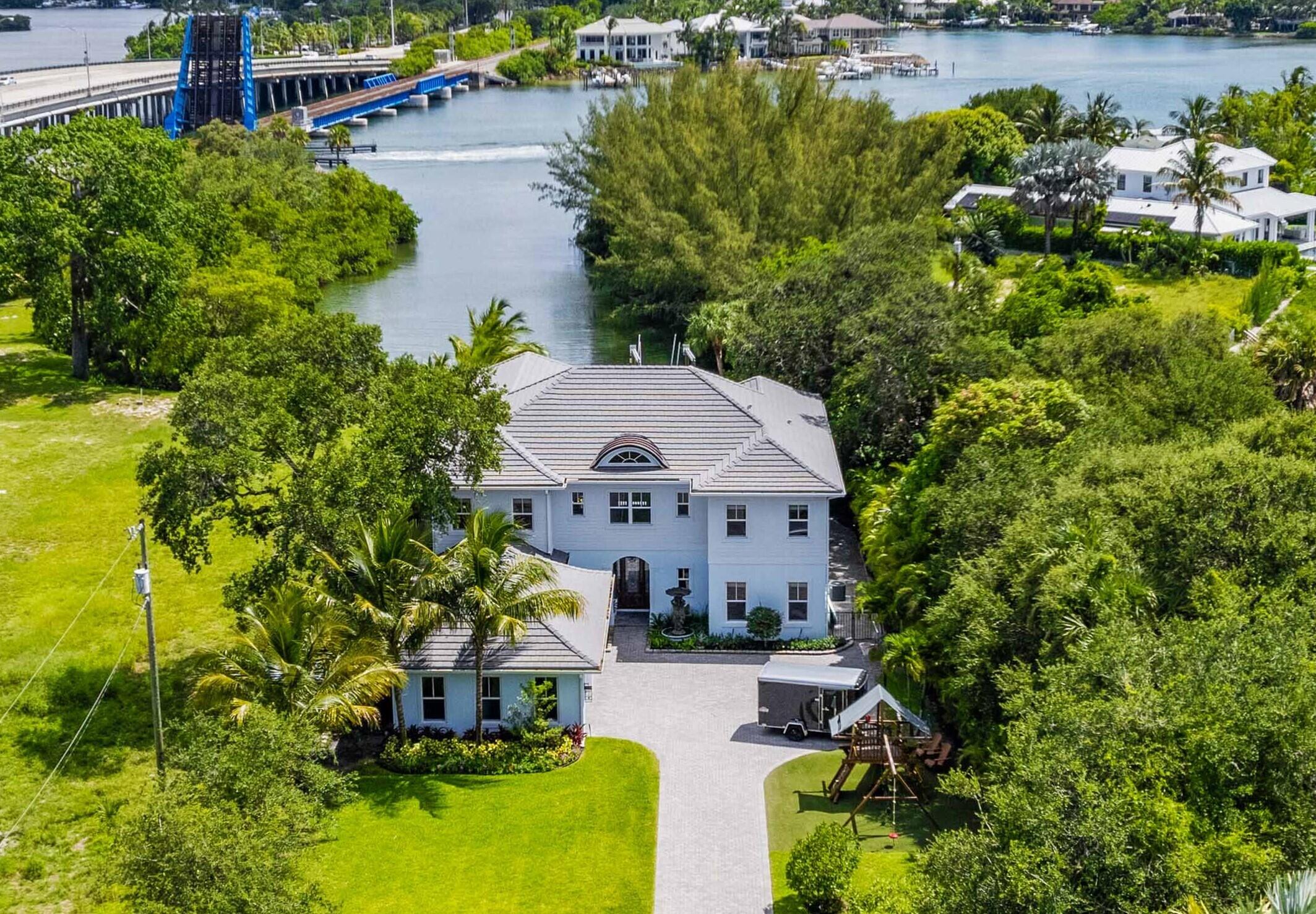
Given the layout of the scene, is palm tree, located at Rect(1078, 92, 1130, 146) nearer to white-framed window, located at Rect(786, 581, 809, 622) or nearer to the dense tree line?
the dense tree line

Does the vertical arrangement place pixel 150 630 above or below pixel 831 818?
above

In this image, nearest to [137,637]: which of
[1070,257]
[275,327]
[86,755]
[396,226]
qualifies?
[86,755]

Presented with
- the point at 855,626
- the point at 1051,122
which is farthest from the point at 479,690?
the point at 1051,122

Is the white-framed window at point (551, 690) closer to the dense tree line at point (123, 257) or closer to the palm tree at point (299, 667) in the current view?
the palm tree at point (299, 667)

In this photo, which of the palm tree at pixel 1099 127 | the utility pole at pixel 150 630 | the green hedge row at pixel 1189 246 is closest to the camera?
the utility pole at pixel 150 630

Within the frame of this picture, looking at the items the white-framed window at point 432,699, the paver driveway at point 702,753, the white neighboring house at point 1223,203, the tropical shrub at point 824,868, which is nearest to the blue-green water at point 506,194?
the white neighboring house at point 1223,203

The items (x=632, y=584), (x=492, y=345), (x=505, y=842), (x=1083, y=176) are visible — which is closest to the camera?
(x=505, y=842)

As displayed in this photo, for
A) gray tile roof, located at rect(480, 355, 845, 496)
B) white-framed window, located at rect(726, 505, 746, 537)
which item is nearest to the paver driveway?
white-framed window, located at rect(726, 505, 746, 537)

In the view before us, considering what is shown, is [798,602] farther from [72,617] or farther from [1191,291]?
[1191,291]
